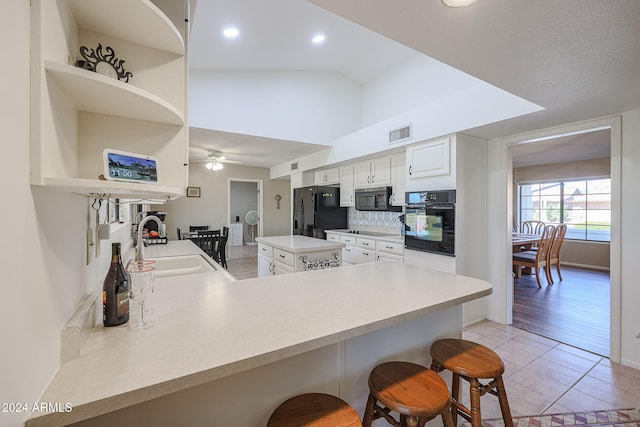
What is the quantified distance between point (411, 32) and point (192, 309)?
5.26 ft

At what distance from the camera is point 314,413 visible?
0.99 m

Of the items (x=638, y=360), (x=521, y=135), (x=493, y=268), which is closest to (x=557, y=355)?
(x=638, y=360)

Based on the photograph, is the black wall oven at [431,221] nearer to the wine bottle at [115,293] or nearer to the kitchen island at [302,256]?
the kitchen island at [302,256]

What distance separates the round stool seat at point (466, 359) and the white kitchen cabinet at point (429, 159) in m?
2.04

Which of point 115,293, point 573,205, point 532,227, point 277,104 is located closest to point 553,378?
point 115,293

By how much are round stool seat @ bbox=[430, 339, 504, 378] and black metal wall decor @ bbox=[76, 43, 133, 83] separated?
177 centimetres

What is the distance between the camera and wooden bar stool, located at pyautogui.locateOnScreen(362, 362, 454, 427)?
1032mm

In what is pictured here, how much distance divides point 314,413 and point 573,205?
7.58 metres

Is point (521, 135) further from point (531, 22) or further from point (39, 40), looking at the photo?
point (39, 40)

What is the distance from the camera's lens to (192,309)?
3.83ft

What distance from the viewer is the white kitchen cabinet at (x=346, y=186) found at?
4.84 metres

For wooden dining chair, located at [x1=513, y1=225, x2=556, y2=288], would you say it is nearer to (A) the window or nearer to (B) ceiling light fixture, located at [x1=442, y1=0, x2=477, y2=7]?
(A) the window

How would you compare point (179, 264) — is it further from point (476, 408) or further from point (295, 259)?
point (476, 408)

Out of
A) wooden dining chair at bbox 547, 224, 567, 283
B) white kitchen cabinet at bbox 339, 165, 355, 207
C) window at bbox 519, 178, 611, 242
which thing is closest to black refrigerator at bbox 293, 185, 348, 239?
white kitchen cabinet at bbox 339, 165, 355, 207
